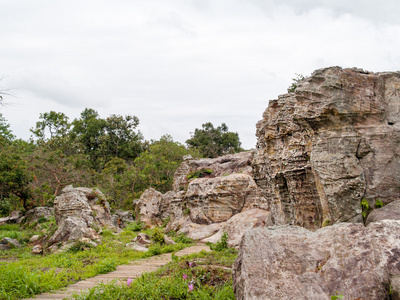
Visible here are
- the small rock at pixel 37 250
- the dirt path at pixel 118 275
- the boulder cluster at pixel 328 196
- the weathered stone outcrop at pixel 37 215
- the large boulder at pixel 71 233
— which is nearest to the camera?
the boulder cluster at pixel 328 196

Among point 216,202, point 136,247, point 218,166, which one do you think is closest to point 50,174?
point 218,166

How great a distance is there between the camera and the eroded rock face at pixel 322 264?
3.01 meters

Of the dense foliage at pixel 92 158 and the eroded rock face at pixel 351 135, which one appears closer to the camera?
the eroded rock face at pixel 351 135

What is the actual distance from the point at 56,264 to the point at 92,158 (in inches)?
1255

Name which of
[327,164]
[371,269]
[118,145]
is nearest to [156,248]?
[327,164]

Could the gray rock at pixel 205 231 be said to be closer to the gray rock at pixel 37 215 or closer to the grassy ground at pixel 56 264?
the grassy ground at pixel 56 264

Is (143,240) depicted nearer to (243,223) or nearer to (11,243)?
(243,223)

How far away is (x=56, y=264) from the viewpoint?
8258 millimetres

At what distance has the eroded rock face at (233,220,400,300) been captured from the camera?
301 cm

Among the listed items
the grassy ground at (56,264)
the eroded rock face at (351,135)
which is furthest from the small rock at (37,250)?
the eroded rock face at (351,135)

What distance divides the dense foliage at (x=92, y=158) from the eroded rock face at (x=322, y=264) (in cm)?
1996

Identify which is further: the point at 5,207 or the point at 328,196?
the point at 5,207

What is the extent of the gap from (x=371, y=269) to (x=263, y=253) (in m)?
1.00

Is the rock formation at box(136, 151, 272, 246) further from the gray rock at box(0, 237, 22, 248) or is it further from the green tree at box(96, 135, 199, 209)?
the green tree at box(96, 135, 199, 209)
